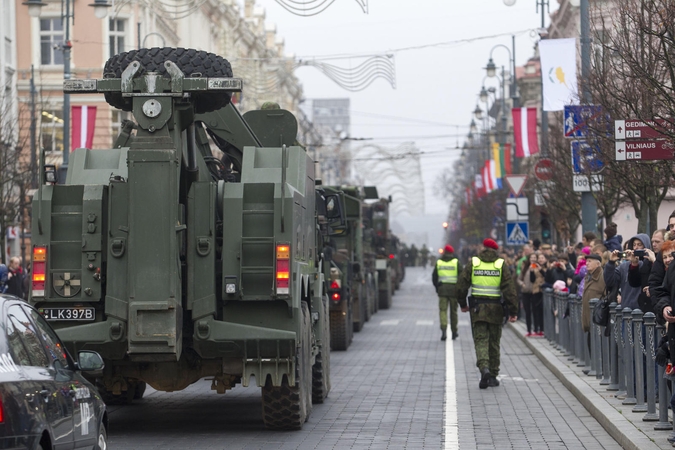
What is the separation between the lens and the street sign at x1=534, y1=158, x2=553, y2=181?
29.6 metres

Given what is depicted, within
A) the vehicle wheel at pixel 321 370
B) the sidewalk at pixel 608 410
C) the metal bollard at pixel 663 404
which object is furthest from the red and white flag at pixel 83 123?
the metal bollard at pixel 663 404

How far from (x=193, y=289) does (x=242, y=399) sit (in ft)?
14.1

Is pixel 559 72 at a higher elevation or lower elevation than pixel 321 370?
higher

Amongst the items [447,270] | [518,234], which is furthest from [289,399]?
[518,234]

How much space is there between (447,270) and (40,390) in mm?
20483

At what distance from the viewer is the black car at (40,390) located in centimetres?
652

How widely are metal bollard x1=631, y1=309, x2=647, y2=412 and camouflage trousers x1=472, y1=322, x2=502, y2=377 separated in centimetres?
390

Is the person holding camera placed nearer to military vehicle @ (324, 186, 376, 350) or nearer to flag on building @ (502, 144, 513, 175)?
military vehicle @ (324, 186, 376, 350)

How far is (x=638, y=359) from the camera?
12797 mm

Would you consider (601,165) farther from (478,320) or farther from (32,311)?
(32,311)

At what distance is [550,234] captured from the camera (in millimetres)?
39312

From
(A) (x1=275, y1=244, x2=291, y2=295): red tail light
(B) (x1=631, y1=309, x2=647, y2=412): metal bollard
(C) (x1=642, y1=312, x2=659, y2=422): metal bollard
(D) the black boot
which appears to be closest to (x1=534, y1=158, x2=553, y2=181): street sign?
(D) the black boot

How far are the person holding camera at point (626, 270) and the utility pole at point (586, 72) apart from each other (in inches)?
264

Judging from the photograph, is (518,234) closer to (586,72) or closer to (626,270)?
(586,72)
